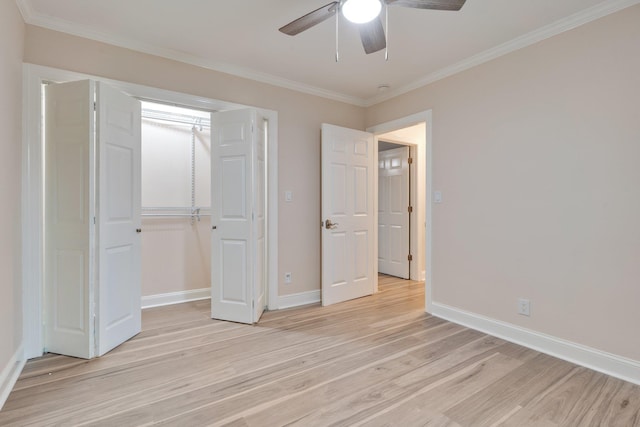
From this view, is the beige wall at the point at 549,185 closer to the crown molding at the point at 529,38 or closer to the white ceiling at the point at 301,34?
the crown molding at the point at 529,38

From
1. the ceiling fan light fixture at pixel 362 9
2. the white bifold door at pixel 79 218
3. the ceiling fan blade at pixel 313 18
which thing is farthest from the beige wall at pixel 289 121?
the ceiling fan light fixture at pixel 362 9

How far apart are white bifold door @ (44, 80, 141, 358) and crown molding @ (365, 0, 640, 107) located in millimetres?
2895

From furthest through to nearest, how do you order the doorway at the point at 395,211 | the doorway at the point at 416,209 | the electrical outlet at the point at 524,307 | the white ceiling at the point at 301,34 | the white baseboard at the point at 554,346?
the doorway at the point at 395,211
the doorway at the point at 416,209
the electrical outlet at the point at 524,307
the white ceiling at the point at 301,34
the white baseboard at the point at 554,346

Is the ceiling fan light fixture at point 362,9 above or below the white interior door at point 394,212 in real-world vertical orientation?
above

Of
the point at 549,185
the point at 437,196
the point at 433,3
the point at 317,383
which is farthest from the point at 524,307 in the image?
the point at 433,3

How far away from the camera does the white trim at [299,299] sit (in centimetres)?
347

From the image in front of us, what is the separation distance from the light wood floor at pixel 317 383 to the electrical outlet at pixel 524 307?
0.93ft

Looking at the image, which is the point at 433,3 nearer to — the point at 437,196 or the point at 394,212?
the point at 437,196

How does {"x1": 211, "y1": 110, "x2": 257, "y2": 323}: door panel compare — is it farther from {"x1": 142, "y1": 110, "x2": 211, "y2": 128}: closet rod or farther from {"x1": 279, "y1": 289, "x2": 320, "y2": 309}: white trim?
{"x1": 142, "y1": 110, "x2": 211, "y2": 128}: closet rod

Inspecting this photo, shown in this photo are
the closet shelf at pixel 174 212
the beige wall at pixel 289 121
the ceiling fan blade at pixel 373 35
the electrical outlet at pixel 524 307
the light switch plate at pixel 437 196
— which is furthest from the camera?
the closet shelf at pixel 174 212

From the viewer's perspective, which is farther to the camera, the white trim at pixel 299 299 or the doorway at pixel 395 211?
the doorway at pixel 395 211

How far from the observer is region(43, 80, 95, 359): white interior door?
2277mm

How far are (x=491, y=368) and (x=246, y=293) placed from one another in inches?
81.1

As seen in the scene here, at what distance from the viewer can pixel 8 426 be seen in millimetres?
1581
